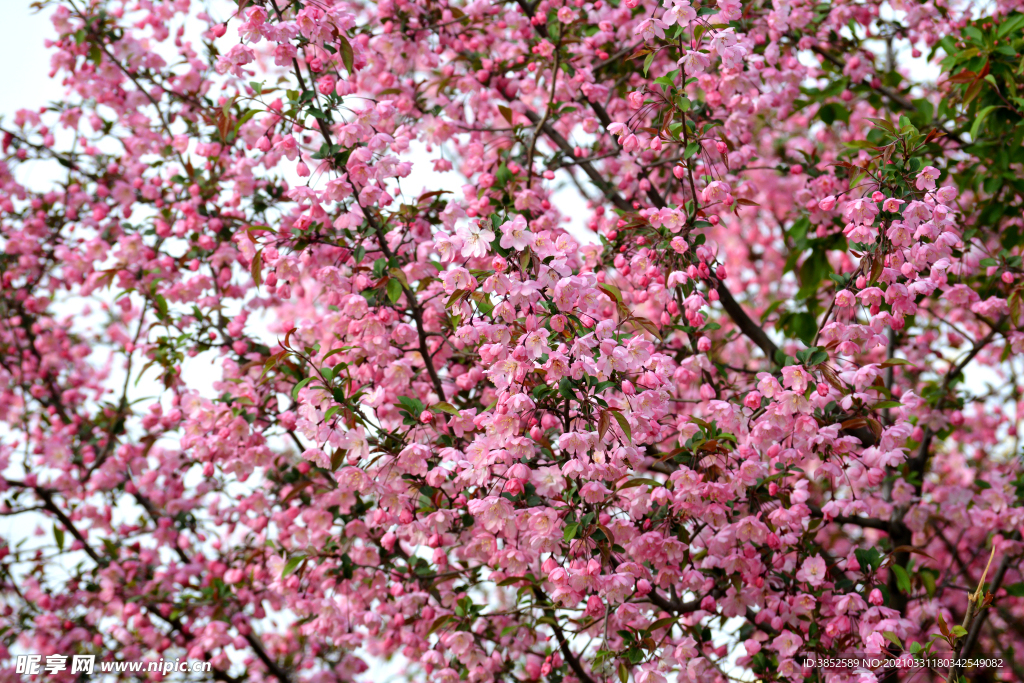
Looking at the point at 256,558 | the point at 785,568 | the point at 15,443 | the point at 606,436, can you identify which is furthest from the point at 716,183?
the point at 15,443

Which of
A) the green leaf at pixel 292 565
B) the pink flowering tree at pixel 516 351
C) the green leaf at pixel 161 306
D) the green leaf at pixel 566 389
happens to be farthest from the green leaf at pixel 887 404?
the green leaf at pixel 161 306

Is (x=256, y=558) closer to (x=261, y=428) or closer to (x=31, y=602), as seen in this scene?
(x=261, y=428)

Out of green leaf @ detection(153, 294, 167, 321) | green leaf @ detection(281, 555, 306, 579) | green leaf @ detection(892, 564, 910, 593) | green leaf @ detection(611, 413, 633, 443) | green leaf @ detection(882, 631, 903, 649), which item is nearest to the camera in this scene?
green leaf @ detection(611, 413, 633, 443)

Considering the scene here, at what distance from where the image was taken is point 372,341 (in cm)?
297

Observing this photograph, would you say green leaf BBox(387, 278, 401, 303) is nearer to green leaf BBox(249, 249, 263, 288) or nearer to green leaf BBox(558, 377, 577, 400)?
green leaf BBox(249, 249, 263, 288)

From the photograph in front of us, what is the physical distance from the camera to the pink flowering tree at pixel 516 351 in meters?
2.56

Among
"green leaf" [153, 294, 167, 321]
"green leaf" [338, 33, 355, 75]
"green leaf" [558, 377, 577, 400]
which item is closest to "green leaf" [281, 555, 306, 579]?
"green leaf" [153, 294, 167, 321]

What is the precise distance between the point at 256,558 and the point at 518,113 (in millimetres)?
2300

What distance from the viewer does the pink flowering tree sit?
2.56 meters

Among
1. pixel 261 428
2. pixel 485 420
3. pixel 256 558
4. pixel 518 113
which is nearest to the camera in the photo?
pixel 485 420

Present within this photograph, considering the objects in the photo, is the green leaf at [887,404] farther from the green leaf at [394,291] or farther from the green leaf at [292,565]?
the green leaf at [292,565]

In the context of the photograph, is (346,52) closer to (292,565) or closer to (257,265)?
(257,265)

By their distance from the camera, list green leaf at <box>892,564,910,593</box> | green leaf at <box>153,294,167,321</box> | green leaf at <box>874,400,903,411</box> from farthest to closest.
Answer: green leaf at <box>153,294,167,321</box>
green leaf at <box>892,564,910,593</box>
green leaf at <box>874,400,903,411</box>

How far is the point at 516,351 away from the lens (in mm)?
2230
